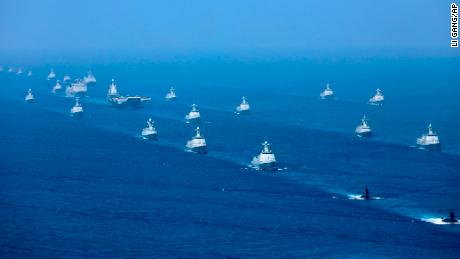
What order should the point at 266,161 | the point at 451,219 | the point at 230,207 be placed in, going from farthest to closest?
the point at 266,161 → the point at 230,207 → the point at 451,219

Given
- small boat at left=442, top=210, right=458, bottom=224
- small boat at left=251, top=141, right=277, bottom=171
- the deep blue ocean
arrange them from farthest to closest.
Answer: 1. small boat at left=251, top=141, right=277, bottom=171
2. small boat at left=442, top=210, right=458, bottom=224
3. the deep blue ocean

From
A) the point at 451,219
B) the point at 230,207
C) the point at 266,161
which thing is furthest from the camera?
the point at 266,161

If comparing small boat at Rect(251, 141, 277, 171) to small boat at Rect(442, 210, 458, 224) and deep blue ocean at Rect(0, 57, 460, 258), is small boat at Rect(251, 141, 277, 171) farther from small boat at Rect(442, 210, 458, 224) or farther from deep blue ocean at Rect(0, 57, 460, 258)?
small boat at Rect(442, 210, 458, 224)

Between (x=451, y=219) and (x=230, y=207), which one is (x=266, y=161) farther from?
(x=451, y=219)

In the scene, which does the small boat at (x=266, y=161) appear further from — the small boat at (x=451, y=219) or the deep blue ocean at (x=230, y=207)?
the small boat at (x=451, y=219)

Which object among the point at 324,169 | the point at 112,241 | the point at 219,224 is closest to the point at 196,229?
the point at 219,224

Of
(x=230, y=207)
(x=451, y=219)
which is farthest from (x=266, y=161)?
(x=451, y=219)

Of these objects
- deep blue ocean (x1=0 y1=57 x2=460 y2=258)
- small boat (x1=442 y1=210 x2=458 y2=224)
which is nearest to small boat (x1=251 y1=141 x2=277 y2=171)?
deep blue ocean (x1=0 y1=57 x2=460 y2=258)

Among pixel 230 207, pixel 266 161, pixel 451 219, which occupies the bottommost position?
pixel 451 219

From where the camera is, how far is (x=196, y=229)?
14000 cm

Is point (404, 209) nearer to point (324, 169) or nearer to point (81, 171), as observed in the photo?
point (324, 169)

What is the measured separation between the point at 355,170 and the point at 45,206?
203ft

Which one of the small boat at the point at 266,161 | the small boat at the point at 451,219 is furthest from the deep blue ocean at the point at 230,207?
the small boat at the point at 451,219

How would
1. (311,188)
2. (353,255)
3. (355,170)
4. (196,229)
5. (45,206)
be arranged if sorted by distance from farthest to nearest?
1. (355,170)
2. (311,188)
3. (45,206)
4. (196,229)
5. (353,255)
